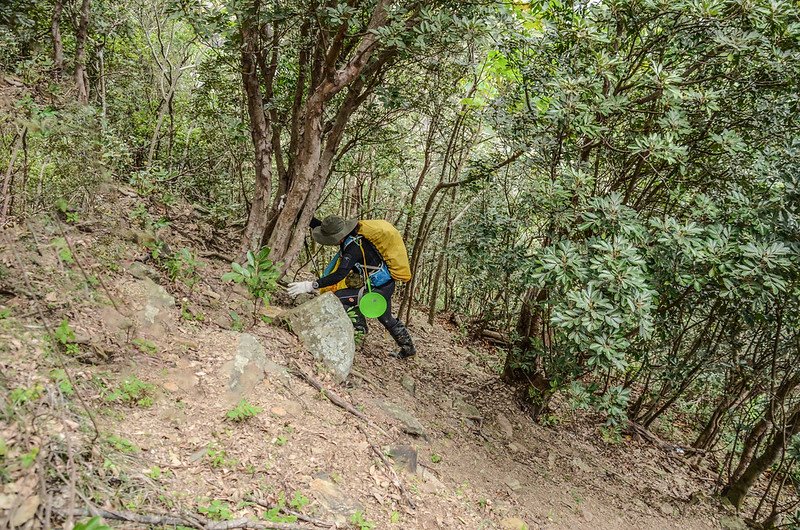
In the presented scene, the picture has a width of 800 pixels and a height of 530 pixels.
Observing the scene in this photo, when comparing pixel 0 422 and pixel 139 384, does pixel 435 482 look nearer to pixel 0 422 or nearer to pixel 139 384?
pixel 139 384

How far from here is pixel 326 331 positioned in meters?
5.45

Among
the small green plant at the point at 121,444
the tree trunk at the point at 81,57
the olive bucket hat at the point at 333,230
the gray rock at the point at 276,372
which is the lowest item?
the small green plant at the point at 121,444

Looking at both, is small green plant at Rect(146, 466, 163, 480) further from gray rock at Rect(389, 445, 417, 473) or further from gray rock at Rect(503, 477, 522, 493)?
gray rock at Rect(503, 477, 522, 493)

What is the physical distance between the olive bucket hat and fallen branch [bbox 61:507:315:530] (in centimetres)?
401

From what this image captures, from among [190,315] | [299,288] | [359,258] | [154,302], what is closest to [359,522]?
[190,315]

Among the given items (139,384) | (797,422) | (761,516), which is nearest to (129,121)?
(139,384)

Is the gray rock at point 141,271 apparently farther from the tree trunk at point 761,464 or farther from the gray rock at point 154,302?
the tree trunk at point 761,464

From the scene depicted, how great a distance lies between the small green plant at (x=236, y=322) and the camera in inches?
196

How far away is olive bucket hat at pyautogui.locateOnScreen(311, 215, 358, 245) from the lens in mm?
6434

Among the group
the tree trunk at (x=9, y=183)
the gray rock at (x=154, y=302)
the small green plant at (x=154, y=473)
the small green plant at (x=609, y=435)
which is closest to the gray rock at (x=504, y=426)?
the small green plant at (x=609, y=435)

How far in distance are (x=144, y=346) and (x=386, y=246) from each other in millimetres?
3570

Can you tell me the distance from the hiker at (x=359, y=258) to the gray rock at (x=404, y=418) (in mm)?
1550

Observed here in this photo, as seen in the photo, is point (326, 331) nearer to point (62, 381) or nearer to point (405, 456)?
point (405, 456)

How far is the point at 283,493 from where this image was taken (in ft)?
10.6
